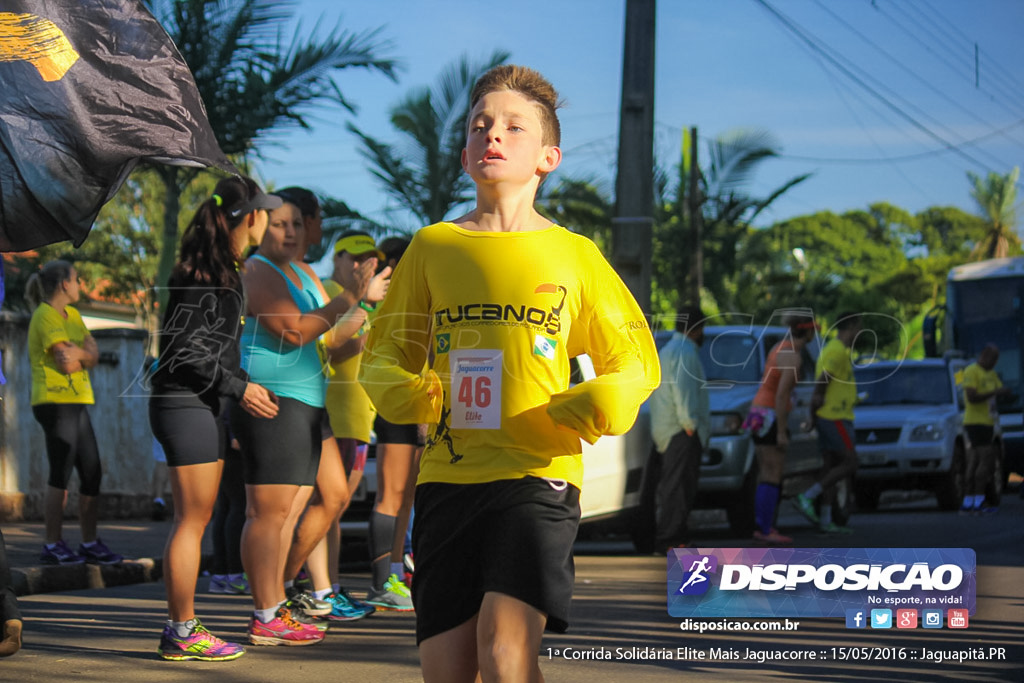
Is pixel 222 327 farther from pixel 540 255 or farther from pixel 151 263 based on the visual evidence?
pixel 151 263

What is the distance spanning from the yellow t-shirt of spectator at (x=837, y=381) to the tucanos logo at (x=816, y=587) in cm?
478

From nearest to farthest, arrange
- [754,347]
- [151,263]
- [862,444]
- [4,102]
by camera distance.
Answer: [4,102] → [754,347] → [862,444] → [151,263]

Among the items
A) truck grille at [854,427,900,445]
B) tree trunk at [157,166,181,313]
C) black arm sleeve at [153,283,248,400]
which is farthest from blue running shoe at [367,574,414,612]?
truck grille at [854,427,900,445]

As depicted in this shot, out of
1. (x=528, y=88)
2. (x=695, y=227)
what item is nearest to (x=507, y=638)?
(x=528, y=88)

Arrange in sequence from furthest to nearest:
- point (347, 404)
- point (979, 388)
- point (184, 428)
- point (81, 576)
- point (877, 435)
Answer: point (877, 435), point (979, 388), point (81, 576), point (347, 404), point (184, 428)

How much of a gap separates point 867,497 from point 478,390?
49.1ft

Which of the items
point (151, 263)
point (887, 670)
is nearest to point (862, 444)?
point (887, 670)

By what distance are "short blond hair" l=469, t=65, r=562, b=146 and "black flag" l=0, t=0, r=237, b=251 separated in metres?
1.92

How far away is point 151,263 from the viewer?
40.5 metres

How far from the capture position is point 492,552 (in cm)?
302

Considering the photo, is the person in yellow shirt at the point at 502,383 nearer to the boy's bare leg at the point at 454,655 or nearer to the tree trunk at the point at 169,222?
the boy's bare leg at the point at 454,655

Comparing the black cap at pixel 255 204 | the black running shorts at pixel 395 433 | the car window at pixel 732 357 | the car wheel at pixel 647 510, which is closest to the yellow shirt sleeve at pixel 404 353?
the black cap at pixel 255 204

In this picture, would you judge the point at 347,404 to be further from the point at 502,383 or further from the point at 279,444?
the point at 502,383

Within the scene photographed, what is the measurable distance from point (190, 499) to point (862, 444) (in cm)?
1182
